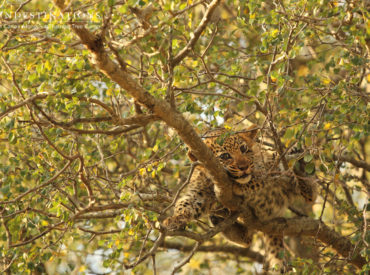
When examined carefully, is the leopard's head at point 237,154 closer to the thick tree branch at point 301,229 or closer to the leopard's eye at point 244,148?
the leopard's eye at point 244,148

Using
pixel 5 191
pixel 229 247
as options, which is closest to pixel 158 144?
pixel 5 191

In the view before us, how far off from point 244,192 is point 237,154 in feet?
1.84

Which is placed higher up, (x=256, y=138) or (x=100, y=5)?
(x=256, y=138)

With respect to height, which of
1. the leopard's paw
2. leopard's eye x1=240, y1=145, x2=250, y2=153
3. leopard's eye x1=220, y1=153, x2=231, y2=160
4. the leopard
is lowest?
the leopard's paw

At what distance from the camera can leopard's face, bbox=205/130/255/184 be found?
20.5 feet

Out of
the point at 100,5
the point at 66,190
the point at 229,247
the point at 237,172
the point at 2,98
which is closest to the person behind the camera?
the point at 100,5

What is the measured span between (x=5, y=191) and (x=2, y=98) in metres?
0.93

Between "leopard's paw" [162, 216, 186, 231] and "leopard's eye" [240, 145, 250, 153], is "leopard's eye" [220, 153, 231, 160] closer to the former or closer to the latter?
"leopard's eye" [240, 145, 250, 153]

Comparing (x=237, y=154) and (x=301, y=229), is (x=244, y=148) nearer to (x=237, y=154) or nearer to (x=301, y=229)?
(x=237, y=154)

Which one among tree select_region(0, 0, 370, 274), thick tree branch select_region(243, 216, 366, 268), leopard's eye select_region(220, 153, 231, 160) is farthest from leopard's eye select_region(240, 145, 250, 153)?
thick tree branch select_region(243, 216, 366, 268)

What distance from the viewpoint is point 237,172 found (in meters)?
6.30

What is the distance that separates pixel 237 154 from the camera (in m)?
6.59

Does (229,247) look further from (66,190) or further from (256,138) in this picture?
(66,190)

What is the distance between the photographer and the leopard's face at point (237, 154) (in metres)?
6.25
